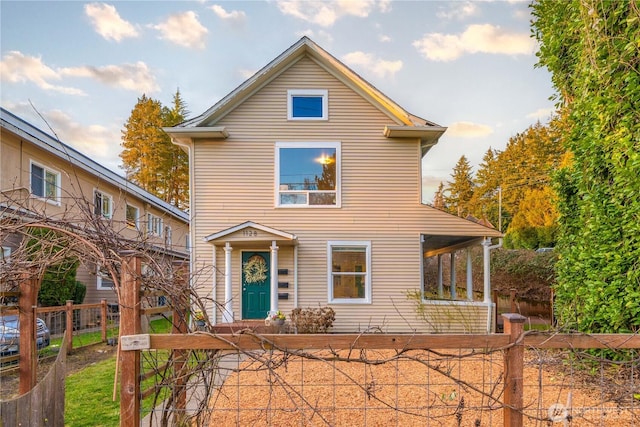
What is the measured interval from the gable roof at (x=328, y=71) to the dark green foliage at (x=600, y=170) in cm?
393

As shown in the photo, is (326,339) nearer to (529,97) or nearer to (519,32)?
(519,32)

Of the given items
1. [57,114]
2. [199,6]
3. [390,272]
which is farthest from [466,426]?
[57,114]

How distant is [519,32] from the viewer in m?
11.3

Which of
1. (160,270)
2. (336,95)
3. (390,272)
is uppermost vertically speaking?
(336,95)

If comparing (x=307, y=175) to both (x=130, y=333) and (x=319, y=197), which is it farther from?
(x=130, y=333)

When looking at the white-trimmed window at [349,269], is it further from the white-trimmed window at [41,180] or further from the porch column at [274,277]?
the white-trimmed window at [41,180]

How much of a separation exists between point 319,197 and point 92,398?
6.48m

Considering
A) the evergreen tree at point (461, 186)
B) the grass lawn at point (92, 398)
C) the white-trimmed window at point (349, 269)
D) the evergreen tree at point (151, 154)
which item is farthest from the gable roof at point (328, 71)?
the evergreen tree at point (461, 186)

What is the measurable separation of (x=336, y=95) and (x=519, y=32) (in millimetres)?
6590

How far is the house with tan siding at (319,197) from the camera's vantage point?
946cm

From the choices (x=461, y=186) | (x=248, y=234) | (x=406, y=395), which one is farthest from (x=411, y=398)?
(x=461, y=186)

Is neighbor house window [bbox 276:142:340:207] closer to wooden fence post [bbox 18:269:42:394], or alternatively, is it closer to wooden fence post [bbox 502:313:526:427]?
wooden fence post [bbox 18:269:42:394]

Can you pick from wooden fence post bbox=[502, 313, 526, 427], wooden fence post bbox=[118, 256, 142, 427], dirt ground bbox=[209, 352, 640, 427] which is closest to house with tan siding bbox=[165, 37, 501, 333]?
dirt ground bbox=[209, 352, 640, 427]

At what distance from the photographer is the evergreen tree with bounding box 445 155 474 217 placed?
42062mm
